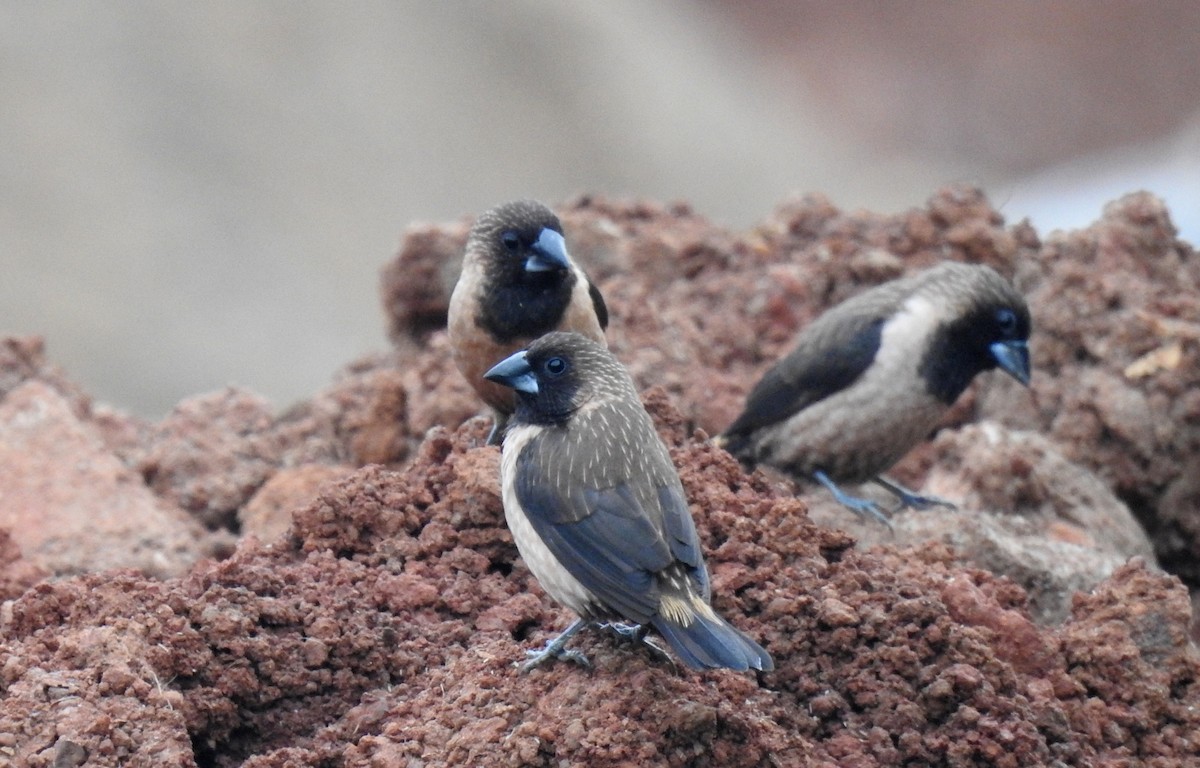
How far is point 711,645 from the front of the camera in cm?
454

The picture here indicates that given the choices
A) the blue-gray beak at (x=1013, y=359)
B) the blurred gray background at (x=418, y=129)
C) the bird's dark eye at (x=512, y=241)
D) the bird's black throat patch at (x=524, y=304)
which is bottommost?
the blue-gray beak at (x=1013, y=359)

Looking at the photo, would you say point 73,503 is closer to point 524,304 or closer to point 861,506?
point 524,304

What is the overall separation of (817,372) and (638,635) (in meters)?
2.92

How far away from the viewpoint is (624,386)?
559 centimetres

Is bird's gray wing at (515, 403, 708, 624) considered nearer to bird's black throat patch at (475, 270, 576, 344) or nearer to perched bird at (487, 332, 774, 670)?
perched bird at (487, 332, 774, 670)

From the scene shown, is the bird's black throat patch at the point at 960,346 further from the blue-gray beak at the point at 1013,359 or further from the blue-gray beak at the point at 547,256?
the blue-gray beak at the point at 547,256

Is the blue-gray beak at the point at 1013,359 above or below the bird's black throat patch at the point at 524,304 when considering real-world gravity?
below

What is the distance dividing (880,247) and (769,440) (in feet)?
5.83

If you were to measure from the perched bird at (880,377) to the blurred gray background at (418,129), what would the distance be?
12.4 metres

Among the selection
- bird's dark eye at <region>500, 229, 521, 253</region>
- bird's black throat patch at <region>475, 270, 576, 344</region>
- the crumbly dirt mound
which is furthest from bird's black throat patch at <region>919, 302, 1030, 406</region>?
the crumbly dirt mound

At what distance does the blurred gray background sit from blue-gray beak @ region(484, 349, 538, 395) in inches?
592

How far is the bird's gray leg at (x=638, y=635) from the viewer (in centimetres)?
486

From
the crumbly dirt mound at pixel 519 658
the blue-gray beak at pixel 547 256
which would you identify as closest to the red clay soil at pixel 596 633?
the crumbly dirt mound at pixel 519 658

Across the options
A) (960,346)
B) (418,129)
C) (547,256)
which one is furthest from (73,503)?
(418,129)
